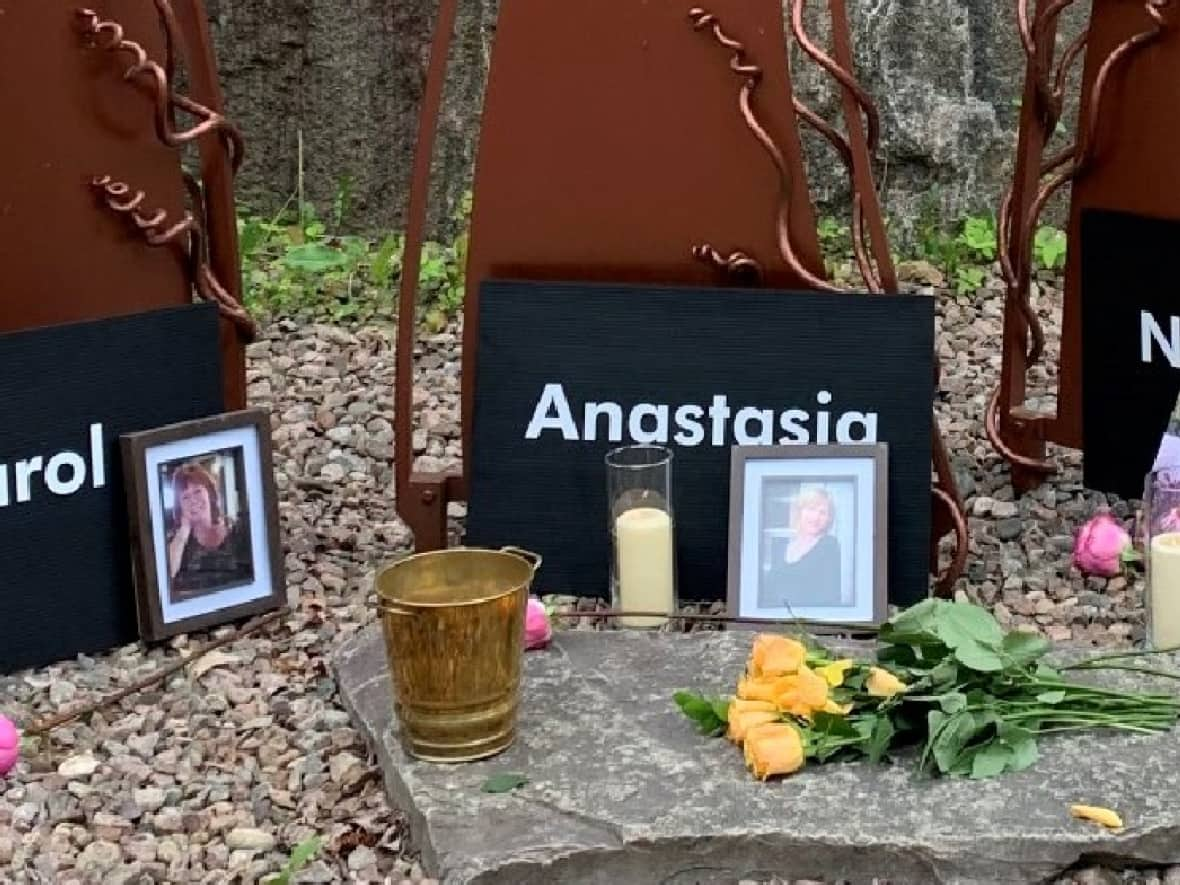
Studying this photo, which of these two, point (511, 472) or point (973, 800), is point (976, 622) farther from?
point (511, 472)

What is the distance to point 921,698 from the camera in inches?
83.0

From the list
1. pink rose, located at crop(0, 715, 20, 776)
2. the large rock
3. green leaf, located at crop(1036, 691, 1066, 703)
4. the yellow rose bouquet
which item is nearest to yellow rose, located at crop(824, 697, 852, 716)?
the yellow rose bouquet

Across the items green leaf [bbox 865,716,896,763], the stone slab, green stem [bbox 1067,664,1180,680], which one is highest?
green stem [bbox 1067,664,1180,680]

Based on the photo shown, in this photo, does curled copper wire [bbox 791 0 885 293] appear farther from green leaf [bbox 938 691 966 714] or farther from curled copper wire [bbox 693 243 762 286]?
green leaf [bbox 938 691 966 714]

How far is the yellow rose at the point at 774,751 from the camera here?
207 centimetres

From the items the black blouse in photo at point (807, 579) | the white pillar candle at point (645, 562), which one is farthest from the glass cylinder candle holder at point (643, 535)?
the black blouse in photo at point (807, 579)

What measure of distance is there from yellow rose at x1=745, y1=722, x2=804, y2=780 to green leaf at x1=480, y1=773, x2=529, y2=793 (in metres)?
0.24

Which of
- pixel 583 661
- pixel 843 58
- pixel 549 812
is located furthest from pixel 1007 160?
pixel 549 812

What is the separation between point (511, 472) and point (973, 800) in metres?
0.90

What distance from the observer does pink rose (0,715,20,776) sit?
7.45 ft

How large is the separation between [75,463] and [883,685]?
112cm

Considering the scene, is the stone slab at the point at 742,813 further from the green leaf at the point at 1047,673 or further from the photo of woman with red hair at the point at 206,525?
the photo of woman with red hair at the point at 206,525

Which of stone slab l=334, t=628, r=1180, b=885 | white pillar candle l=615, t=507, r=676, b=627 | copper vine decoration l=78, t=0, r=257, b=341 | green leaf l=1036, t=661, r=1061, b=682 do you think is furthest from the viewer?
copper vine decoration l=78, t=0, r=257, b=341

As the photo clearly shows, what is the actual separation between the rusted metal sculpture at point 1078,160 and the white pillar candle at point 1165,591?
688 mm
